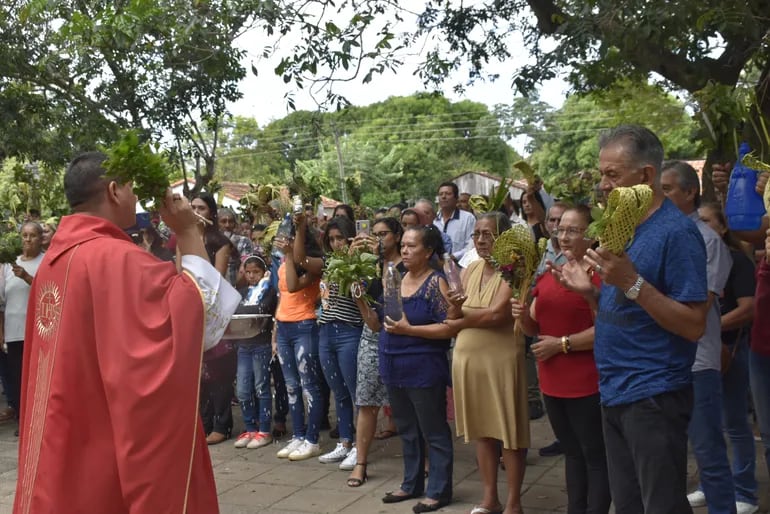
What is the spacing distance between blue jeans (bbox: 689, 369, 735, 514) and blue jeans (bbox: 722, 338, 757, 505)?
62cm

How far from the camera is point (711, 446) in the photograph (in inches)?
214

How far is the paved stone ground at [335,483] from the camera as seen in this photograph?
22.5ft

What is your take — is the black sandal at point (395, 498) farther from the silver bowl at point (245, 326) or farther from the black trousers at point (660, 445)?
the black trousers at point (660, 445)

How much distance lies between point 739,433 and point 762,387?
438 mm

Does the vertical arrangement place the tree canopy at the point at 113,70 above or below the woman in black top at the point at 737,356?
above

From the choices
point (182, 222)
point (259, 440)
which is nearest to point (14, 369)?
point (259, 440)

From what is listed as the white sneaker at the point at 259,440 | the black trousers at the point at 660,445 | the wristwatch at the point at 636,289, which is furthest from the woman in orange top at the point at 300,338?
the wristwatch at the point at 636,289

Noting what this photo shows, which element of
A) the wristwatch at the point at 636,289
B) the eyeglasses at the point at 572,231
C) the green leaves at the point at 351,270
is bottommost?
the wristwatch at the point at 636,289

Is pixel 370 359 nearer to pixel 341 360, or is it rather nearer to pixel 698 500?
pixel 341 360

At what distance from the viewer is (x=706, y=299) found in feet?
13.3

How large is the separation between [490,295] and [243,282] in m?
3.76

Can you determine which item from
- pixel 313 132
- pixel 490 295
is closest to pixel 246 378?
pixel 313 132

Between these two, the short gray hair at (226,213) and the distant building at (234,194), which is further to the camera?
the short gray hair at (226,213)

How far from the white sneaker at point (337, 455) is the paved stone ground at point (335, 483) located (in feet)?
0.21
